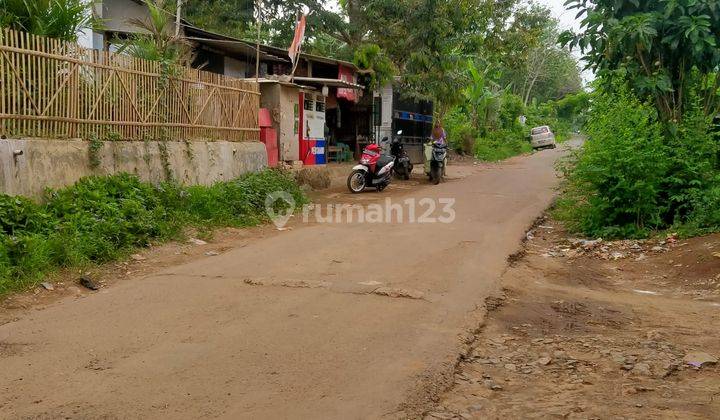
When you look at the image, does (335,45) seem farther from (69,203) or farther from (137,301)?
(137,301)

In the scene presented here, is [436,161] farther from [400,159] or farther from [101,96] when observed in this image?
[101,96]

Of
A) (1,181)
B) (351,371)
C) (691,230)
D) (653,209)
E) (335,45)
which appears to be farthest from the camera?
(335,45)

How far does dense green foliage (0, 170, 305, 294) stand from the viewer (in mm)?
6605

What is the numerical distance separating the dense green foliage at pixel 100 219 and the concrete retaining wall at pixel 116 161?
0.21 metres

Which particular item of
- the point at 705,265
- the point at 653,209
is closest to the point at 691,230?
the point at 653,209

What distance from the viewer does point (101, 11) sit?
14.9 meters

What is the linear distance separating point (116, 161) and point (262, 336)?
551 centimetres

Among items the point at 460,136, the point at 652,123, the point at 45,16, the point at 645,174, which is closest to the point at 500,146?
the point at 460,136

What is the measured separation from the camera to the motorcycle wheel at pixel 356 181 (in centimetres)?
1487

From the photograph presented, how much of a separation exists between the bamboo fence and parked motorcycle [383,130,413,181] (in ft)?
18.0

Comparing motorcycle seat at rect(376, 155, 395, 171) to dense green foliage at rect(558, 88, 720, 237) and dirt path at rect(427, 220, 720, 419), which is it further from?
dirt path at rect(427, 220, 720, 419)

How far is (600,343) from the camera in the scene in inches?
195

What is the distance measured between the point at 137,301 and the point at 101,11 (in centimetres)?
1126

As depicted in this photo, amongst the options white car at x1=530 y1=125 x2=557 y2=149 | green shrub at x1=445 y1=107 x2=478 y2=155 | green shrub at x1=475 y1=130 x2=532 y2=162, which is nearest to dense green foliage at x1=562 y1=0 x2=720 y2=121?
green shrub at x1=445 y1=107 x2=478 y2=155
